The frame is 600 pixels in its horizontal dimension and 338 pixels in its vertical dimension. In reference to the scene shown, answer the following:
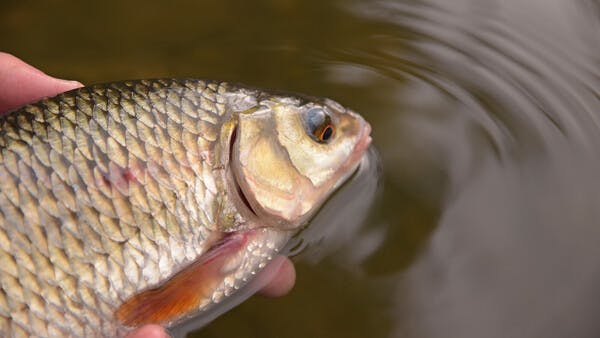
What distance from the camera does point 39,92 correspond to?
2.64 meters

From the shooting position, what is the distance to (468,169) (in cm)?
276

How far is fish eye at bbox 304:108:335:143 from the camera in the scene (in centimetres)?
224

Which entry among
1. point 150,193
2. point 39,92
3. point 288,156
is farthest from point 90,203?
point 39,92

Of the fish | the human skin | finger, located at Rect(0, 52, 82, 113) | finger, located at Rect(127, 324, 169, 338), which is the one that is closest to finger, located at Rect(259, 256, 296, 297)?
the human skin

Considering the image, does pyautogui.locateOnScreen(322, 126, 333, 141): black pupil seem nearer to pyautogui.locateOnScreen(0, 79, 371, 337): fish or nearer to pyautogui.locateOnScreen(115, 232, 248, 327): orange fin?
pyautogui.locateOnScreen(0, 79, 371, 337): fish

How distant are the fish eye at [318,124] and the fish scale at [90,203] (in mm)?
349

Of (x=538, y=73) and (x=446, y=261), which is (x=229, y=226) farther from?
(x=538, y=73)

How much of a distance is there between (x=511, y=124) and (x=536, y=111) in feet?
0.49

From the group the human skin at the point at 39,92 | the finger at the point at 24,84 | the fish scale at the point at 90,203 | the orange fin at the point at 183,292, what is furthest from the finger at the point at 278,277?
the finger at the point at 24,84

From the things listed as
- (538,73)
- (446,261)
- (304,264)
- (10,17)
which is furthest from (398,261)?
(10,17)

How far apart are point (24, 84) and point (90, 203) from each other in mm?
969

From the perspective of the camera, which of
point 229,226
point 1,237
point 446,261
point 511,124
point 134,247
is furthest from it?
point 511,124

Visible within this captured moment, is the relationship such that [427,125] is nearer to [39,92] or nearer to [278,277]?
[278,277]

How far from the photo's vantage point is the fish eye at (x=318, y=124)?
7.36 ft
